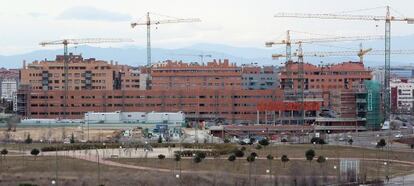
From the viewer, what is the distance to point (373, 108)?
61.1m

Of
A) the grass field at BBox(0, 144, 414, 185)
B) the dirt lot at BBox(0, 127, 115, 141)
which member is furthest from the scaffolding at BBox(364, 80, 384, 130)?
the grass field at BBox(0, 144, 414, 185)

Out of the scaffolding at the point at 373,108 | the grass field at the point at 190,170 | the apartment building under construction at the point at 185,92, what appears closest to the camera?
the grass field at the point at 190,170

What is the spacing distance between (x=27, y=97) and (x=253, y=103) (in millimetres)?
17828

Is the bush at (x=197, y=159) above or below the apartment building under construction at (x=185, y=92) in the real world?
below

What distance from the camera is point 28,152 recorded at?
36812mm

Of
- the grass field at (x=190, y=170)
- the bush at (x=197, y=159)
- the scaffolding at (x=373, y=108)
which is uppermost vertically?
the scaffolding at (x=373, y=108)

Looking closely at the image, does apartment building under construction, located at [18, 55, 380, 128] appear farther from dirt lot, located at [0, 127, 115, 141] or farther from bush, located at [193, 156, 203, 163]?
bush, located at [193, 156, 203, 163]

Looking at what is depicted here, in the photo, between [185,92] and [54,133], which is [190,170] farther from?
[185,92]

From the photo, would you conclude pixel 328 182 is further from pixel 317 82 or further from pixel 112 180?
pixel 317 82

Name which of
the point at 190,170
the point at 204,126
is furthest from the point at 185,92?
the point at 190,170

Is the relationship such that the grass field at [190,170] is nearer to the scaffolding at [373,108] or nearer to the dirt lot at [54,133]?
the dirt lot at [54,133]

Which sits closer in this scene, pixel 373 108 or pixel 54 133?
pixel 54 133

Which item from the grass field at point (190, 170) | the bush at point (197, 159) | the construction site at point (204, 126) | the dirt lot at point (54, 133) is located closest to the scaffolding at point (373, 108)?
the construction site at point (204, 126)

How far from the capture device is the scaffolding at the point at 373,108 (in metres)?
60.7
